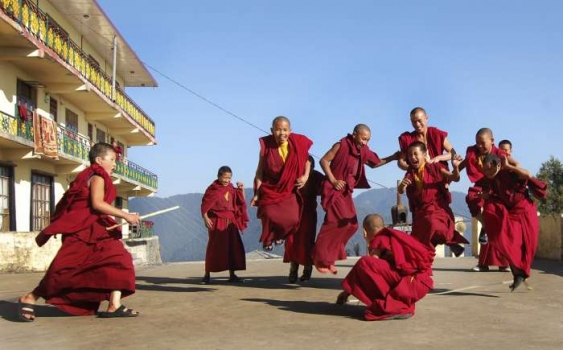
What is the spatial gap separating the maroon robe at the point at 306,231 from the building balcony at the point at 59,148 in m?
11.0

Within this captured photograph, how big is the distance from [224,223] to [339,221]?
242 cm

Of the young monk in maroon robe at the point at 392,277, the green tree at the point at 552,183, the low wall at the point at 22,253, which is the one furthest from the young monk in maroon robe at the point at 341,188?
the green tree at the point at 552,183

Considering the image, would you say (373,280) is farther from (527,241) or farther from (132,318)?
(527,241)

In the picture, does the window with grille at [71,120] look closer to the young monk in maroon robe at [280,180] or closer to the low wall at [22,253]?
the low wall at [22,253]

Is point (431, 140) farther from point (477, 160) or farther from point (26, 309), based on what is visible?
point (26, 309)

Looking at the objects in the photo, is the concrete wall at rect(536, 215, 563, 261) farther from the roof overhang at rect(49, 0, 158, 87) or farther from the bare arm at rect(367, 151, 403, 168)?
the roof overhang at rect(49, 0, 158, 87)

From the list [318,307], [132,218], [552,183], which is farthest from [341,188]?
[552,183]

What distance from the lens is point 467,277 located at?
9.08 meters

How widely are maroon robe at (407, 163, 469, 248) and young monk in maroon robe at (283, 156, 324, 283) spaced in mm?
1170

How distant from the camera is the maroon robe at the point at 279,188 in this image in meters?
7.28

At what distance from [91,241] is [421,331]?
107 inches

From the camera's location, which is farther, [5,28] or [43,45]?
[43,45]

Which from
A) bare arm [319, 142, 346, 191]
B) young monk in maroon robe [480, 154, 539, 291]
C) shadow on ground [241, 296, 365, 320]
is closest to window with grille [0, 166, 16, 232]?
bare arm [319, 142, 346, 191]

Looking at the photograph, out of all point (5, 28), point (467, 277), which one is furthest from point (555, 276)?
point (5, 28)
